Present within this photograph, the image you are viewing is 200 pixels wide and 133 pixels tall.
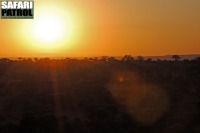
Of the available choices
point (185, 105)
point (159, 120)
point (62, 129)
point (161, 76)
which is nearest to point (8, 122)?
point (62, 129)

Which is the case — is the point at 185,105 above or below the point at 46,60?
below

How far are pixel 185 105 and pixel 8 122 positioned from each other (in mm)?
18322

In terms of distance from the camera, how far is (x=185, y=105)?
53500mm

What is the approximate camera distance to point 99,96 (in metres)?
55.2

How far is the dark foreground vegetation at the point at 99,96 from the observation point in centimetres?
4728

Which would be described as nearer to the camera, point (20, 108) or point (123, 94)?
point (20, 108)

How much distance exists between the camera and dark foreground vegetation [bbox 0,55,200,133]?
47.3m

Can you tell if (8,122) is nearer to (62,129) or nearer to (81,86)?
(62,129)

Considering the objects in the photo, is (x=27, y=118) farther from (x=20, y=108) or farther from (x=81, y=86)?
(x=81, y=86)

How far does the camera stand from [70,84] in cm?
5906

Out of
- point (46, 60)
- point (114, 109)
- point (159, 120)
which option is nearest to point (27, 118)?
point (114, 109)

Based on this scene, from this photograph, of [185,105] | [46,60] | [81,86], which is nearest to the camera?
[185,105]

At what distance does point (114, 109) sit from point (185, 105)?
7775mm

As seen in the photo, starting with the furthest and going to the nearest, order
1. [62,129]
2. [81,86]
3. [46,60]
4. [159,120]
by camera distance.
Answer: [46,60]
[81,86]
[159,120]
[62,129]
